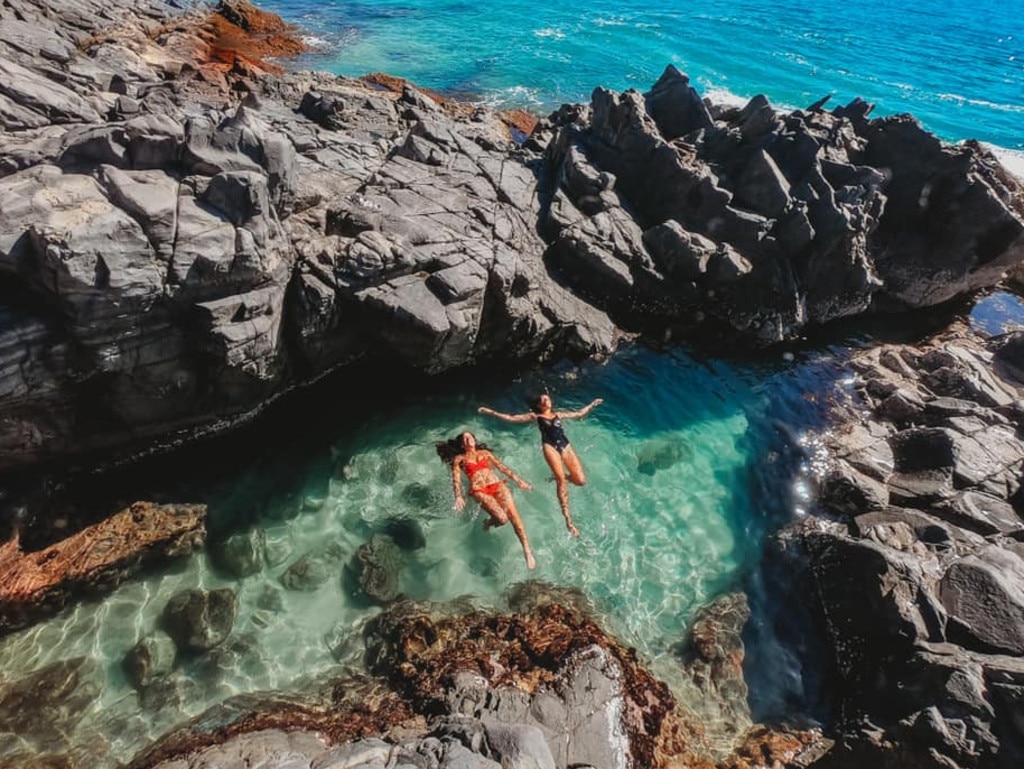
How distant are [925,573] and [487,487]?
11.6 metres

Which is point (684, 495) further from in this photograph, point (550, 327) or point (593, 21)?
point (593, 21)

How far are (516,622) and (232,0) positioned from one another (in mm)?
60772

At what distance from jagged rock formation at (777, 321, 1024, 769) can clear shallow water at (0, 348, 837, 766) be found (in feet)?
6.81

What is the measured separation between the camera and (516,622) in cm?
1414

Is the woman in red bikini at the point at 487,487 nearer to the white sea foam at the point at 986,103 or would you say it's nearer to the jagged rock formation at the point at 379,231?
the jagged rock formation at the point at 379,231

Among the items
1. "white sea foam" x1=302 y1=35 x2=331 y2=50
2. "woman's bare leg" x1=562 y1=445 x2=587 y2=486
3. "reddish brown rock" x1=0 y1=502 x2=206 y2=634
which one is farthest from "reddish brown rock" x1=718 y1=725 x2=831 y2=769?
"white sea foam" x1=302 y1=35 x2=331 y2=50

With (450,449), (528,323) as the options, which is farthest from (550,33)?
(450,449)

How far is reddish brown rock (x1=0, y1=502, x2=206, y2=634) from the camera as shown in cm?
1317

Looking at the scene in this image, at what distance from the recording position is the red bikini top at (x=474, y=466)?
1552cm

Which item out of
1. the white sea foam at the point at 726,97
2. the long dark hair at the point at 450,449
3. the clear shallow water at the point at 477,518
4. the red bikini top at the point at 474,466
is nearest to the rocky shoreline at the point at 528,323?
the clear shallow water at the point at 477,518

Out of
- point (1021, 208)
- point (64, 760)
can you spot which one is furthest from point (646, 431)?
point (1021, 208)

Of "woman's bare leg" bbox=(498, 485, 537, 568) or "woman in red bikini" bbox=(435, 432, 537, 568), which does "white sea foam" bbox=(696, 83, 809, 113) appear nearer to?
"woman in red bikini" bbox=(435, 432, 537, 568)

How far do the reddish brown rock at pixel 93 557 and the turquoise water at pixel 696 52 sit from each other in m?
41.5

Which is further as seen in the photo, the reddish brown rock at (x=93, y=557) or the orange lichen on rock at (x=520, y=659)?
the reddish brown rock at (x=93, y=557)
